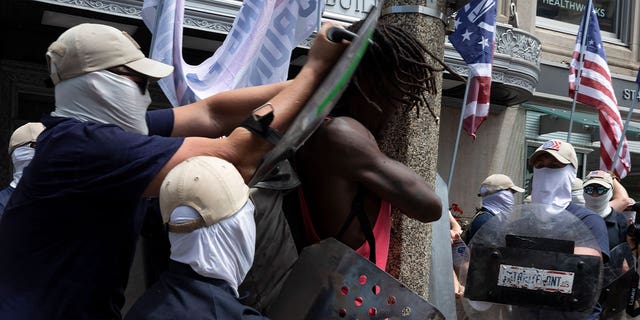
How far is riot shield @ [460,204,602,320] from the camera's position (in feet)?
12.5

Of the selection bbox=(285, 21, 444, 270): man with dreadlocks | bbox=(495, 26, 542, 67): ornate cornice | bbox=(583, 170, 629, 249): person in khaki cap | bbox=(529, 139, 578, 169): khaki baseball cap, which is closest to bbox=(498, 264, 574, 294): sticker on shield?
bbox=(529, 139, 578, 169): khaki baseball cap

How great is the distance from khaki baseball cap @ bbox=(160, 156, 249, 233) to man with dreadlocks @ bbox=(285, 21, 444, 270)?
1.55 ft

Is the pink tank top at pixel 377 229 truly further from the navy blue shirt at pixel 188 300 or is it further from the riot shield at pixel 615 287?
the riot shield at pixel 615 287

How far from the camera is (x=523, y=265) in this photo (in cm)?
383

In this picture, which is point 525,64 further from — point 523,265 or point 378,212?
point 378,212

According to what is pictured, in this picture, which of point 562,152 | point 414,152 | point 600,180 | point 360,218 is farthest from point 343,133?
point 600,180

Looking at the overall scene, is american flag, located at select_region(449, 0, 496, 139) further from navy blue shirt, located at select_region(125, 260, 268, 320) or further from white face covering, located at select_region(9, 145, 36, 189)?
navy blue shirt, located at select_region(125, 260, 268, 320)

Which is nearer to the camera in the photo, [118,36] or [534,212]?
[118,36]

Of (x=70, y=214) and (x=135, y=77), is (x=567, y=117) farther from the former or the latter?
(x=70, y=214)

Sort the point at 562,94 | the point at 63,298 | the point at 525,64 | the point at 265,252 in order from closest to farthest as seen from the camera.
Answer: the point at 63,298
the point at 265,252
the point at 525,64
the point at 562,94

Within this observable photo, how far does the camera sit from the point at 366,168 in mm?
2551

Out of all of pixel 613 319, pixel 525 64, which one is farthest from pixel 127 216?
pixel 525 64

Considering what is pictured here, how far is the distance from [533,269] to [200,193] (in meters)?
2.15

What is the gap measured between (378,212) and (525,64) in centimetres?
1106
